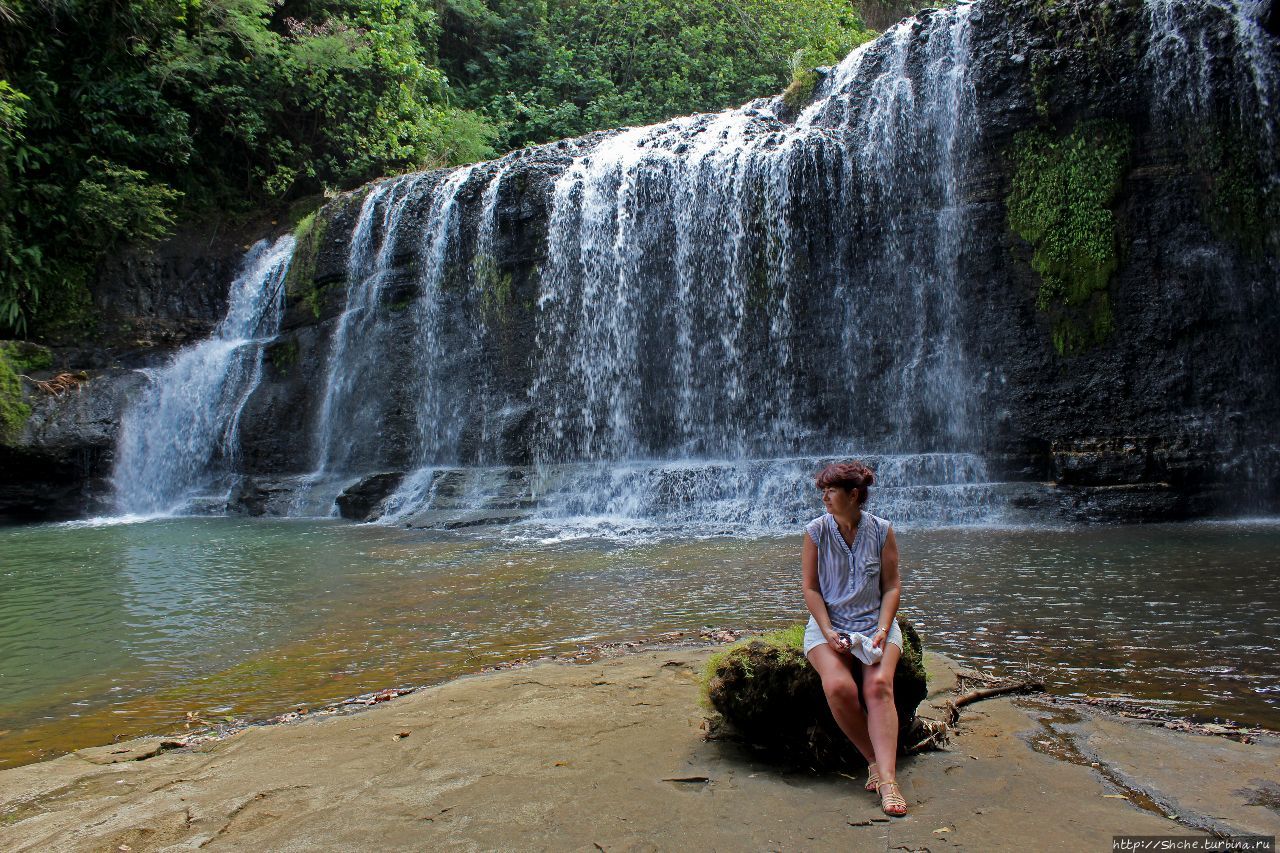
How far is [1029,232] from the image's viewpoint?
39.6 ft

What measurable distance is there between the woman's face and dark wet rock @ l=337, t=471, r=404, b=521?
11457 millimetres

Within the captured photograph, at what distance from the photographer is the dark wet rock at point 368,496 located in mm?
13750

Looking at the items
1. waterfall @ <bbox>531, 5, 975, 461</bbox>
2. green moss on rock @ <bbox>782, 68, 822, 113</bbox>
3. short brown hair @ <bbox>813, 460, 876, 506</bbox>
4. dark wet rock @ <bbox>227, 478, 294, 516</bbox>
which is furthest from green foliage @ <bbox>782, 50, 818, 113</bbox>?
short brown hair @ <bbox>813, 460, 876, 506</bbox>

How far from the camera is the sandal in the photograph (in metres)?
A: 2.51

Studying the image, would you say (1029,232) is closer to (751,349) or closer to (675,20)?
(751,349)

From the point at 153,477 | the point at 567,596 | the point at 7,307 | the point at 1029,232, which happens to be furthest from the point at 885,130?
the point at 7,307

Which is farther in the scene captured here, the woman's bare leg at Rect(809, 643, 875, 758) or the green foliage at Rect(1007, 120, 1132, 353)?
the green foliage at Rect(1007, 120, 1132, 353)

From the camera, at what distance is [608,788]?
2758 millimetres

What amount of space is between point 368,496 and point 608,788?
39.5ft

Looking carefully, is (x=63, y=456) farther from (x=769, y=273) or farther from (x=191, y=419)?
(x=769, y=273)

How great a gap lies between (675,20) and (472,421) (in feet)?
56.5

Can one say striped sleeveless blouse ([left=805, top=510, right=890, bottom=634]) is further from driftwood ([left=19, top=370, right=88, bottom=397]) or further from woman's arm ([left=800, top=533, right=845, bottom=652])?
driftwood ([left=19, top=370, right=88, bottom=397])

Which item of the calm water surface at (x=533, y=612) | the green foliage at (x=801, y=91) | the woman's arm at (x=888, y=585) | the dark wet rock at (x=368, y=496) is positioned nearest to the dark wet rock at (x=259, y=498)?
the dark wet rock at (x=368, y=496)

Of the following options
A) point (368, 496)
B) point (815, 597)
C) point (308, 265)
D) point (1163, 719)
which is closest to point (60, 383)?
point (308, 265)
